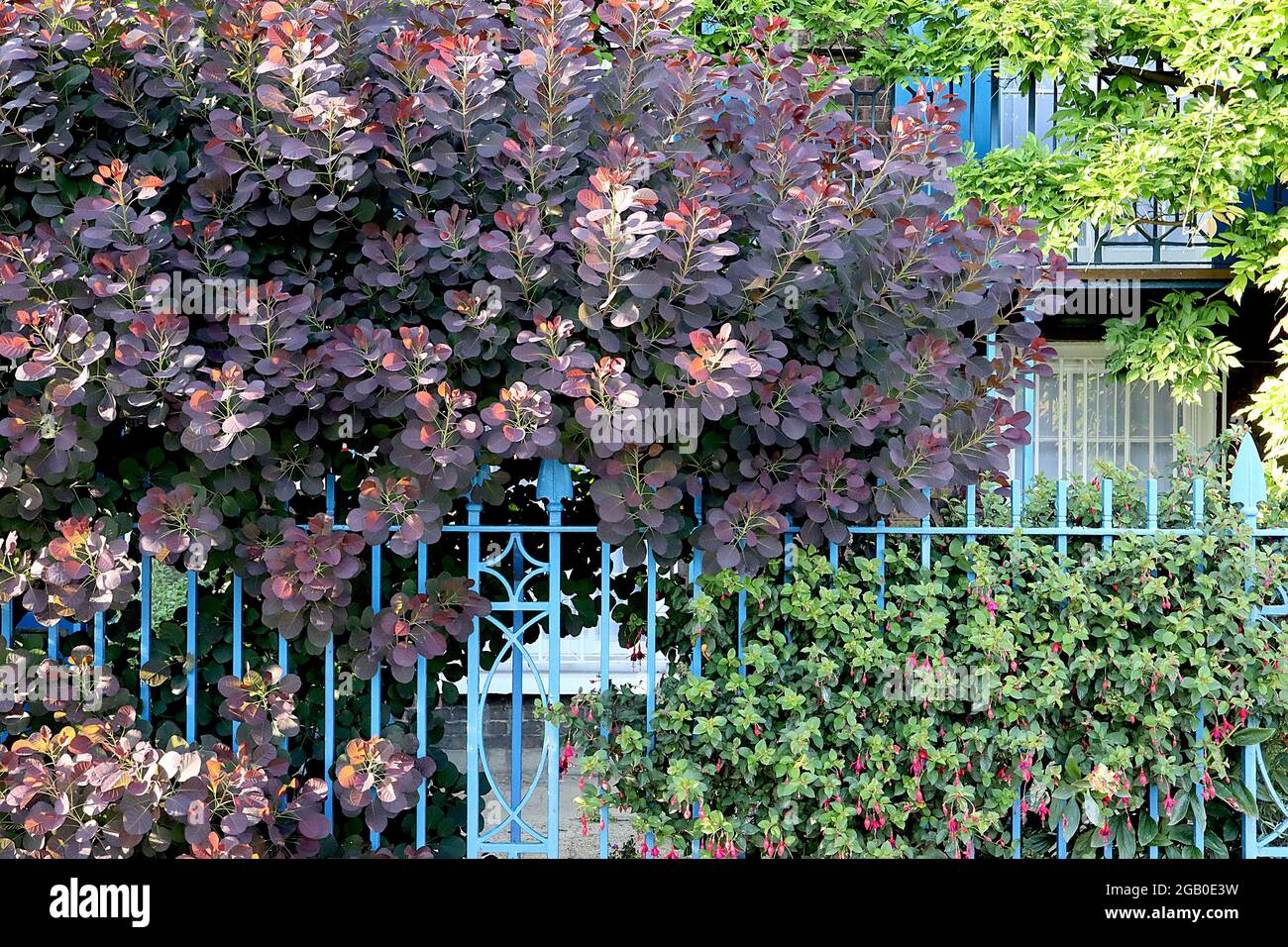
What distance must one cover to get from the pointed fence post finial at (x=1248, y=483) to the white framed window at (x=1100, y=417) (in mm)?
4453

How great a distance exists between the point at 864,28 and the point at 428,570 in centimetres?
448

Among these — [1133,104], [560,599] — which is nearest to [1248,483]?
[560,599]

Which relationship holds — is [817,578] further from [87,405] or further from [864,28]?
[864,28]

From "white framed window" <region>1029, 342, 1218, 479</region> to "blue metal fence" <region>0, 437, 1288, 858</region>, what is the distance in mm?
4607

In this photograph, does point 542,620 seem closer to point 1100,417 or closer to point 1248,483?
point 1248,483

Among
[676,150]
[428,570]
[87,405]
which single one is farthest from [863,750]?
[87,405]

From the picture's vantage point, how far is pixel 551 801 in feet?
9.11

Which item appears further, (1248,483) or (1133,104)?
(1133,104)

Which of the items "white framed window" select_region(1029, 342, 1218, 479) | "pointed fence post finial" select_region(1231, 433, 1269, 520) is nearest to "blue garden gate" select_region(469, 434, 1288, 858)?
"pointed fence post finial" select_region(1231, 433, 1269, 520)

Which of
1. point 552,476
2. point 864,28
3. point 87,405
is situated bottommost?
point 552,476

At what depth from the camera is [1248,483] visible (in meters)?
2.94

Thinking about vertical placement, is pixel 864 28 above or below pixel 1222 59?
above

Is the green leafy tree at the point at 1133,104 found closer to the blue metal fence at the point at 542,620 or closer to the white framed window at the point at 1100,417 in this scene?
the white framed window at the point at 1100,417

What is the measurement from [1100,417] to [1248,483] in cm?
475
